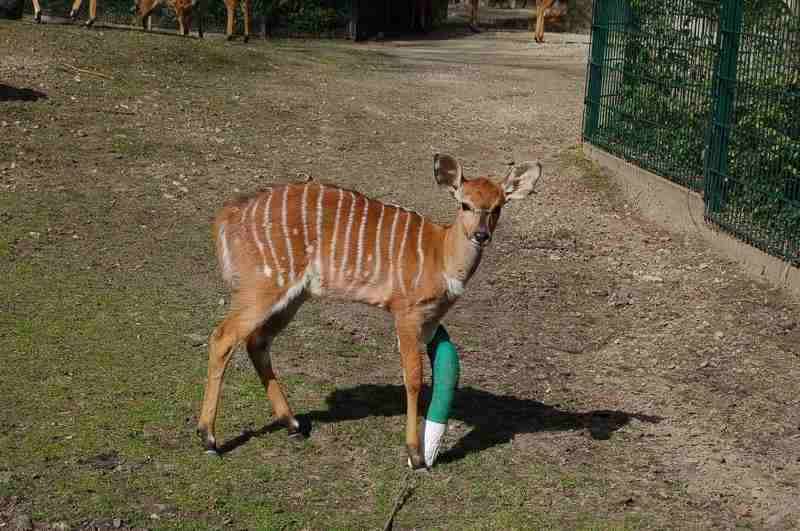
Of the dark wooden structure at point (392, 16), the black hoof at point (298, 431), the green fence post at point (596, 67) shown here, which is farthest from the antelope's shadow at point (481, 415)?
the dark wooden structure at point (392, 16)

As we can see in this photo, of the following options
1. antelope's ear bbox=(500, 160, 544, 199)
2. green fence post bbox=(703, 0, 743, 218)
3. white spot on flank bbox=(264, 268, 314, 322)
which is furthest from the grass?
green fence post bbox=(703, 0, 743, 218)

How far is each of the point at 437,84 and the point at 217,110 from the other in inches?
132

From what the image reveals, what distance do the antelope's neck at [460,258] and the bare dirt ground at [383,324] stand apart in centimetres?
78

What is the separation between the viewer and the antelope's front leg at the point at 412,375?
16.2ft

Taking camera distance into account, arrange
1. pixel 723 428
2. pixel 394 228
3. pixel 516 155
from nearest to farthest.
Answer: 1. pixel 394 228
2. pixel 723 428
3. pixel 516 155

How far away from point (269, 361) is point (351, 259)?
603mm

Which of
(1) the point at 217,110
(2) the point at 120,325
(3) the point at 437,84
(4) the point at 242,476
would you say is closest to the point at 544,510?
(4) the point at 242,476

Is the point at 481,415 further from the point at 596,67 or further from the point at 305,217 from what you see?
the point at 596,67

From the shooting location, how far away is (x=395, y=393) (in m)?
5.83

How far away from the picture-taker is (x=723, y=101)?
8.13 meters

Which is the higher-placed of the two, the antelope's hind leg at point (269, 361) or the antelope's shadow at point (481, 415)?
the antelope's hind leg at point (269, 361)

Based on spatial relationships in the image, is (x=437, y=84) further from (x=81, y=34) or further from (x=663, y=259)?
(x=663, y=259)

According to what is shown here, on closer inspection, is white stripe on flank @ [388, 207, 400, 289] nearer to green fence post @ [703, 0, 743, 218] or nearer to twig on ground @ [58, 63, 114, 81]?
green fence post @ [703, 0, 743, 218]

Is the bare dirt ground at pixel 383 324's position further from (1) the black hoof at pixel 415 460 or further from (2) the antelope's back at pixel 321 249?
(2) the antelope's back at pixel 321 249
